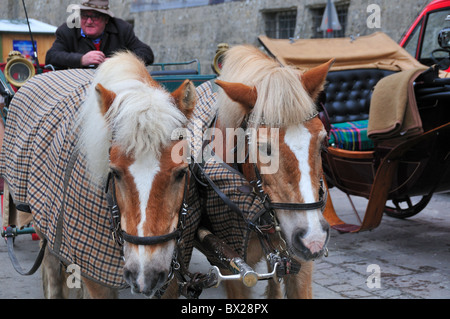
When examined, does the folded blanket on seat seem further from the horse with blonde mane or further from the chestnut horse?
the horse with blonde mane

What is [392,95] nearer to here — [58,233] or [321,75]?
[321,75]

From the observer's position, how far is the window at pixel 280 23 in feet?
41.1

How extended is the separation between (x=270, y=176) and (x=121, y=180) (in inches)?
24.3

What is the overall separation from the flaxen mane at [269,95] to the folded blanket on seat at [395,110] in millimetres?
1448

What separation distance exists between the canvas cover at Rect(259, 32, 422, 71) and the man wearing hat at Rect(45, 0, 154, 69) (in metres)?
1.55

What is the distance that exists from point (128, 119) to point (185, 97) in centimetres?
29

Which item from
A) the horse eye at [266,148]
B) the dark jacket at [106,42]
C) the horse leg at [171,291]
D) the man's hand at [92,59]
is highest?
the dark jacket at [106,42]

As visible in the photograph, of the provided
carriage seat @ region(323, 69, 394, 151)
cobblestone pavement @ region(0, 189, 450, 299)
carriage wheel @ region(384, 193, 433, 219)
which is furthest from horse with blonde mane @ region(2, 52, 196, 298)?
carriage wheel @ region(384, 193, 433, 219)

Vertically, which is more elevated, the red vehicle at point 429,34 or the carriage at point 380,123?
the red vehicle at point 429,34

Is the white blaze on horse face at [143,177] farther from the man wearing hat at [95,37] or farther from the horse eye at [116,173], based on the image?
the man wearing hat at [95,37]

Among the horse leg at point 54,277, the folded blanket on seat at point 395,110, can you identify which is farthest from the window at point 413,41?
the horse leg at point 54,277

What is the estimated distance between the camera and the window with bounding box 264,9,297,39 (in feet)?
41.1

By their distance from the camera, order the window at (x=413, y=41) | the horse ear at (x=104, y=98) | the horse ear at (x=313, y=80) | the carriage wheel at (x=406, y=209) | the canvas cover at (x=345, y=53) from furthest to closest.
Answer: the window at (x=413, y=41), the canvas cover at (x=345, y=53), the carriage wheel at (x=406, y=209), the horse ear at (x=313, y=80), the horse ear at (x=104, y=98)

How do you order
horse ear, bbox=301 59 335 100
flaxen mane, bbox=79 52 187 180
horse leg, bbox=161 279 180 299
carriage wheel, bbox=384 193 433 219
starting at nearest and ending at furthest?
flaxen mane, bbox=79 52 187 180 → horse ear, bbox=301 59 335 100 → horse leg, bbox=161 279 180 299 → carriage wheel, bbox=384 193 433 219
